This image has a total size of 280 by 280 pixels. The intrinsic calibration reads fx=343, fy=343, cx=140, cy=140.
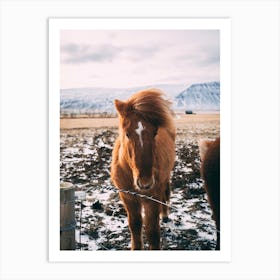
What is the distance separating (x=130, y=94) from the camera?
6.80 feet

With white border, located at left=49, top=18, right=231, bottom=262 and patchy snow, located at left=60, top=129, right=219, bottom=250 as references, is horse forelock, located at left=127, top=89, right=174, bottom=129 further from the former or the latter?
white border, located at left=49, top=18, right=231, bottom=262

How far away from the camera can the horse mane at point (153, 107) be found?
2.04 meters

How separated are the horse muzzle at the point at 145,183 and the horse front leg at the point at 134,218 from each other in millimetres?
96

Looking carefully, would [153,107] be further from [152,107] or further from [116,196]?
[116,196]

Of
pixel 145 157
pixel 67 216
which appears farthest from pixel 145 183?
pixel 67 216

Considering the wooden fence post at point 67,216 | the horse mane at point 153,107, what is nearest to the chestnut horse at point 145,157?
the horse mane at point 153,107

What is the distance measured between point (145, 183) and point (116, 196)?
0.21 metres

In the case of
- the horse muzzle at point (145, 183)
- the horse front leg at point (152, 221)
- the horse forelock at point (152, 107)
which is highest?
the horse forelock at point (152, 107)

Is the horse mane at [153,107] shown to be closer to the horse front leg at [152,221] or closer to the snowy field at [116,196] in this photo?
the snowy field at [116,196]

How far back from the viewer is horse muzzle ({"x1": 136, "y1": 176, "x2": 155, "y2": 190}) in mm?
2029

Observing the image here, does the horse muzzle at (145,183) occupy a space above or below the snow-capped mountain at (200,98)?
below
